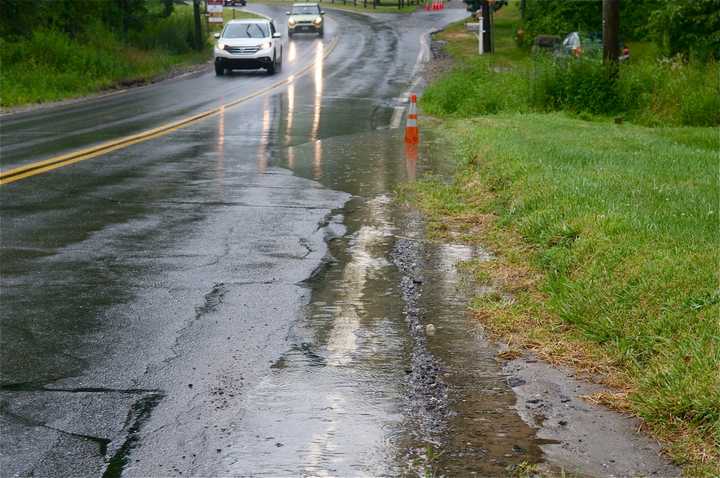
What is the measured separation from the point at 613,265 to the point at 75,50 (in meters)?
30.2

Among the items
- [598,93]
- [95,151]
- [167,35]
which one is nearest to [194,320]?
[95,151]

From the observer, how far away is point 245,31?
37688mm

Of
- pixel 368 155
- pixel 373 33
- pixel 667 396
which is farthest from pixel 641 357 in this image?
pixel 373 33

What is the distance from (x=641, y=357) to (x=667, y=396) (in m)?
0.76

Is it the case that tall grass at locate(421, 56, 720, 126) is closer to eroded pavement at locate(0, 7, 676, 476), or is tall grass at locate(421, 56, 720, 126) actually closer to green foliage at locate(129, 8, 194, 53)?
eroded pavement at locate(0, 7, 676, 476)

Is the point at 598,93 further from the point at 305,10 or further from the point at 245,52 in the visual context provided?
the point at 305,10

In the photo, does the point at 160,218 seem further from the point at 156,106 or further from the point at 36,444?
the point at 156,106

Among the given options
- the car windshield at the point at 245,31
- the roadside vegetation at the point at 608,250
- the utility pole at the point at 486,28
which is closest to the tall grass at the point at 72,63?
the car windshield at the point at 245,31

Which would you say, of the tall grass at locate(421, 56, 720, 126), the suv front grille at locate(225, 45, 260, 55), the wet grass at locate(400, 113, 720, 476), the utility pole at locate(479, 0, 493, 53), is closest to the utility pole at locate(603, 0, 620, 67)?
the tall grass at locate(421, 56, 720, 126)

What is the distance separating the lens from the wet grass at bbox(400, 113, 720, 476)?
525cm

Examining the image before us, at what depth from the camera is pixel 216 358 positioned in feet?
19.8

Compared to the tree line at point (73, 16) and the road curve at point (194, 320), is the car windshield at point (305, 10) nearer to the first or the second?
the tree line at point (73, 16)

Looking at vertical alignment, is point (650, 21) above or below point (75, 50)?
above

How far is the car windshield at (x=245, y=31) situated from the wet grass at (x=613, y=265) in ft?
82.0
